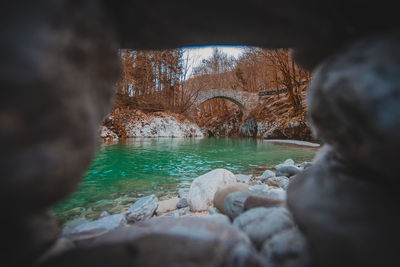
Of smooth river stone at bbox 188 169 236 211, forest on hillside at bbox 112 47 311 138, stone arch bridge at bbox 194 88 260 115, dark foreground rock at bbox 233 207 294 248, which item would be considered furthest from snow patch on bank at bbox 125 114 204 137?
dark foreground rock at bbox 233 207 294 248

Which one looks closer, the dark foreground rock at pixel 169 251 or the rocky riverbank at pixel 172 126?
the dark foreground rock at pixel 169 251

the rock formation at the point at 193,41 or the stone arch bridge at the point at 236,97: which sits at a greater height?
the stone arch bridge at the point at 236,97

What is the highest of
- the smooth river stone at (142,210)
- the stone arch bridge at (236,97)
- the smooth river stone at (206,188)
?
the stone arch bridge at (236,97)

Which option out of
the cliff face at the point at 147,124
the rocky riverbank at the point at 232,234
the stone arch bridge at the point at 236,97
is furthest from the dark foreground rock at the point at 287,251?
the stone arch bridge at the point at 236,97

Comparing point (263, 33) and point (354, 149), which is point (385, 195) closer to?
point (354, 149)

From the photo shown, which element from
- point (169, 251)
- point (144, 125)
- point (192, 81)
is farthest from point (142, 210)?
point (192, 81)

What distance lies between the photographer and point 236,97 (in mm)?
20906

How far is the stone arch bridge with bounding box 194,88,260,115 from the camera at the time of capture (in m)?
20.3

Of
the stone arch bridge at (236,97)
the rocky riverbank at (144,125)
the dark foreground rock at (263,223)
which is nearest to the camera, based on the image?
the dark foreground rock at (263,223)

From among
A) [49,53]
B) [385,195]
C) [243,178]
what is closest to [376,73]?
[385,195]

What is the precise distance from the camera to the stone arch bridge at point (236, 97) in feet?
66.5

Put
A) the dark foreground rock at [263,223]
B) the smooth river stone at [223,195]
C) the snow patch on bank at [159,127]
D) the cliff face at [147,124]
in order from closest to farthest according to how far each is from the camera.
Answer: the dark foreground rock at [263,223], the smooth river stone at [223,195], the cliff face at [147,124], the snow patch on bank at [159,127]

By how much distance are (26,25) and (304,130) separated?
42.9 ft

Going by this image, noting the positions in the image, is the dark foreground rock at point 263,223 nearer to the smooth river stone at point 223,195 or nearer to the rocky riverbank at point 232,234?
the rocky riverbank at point 232,234
